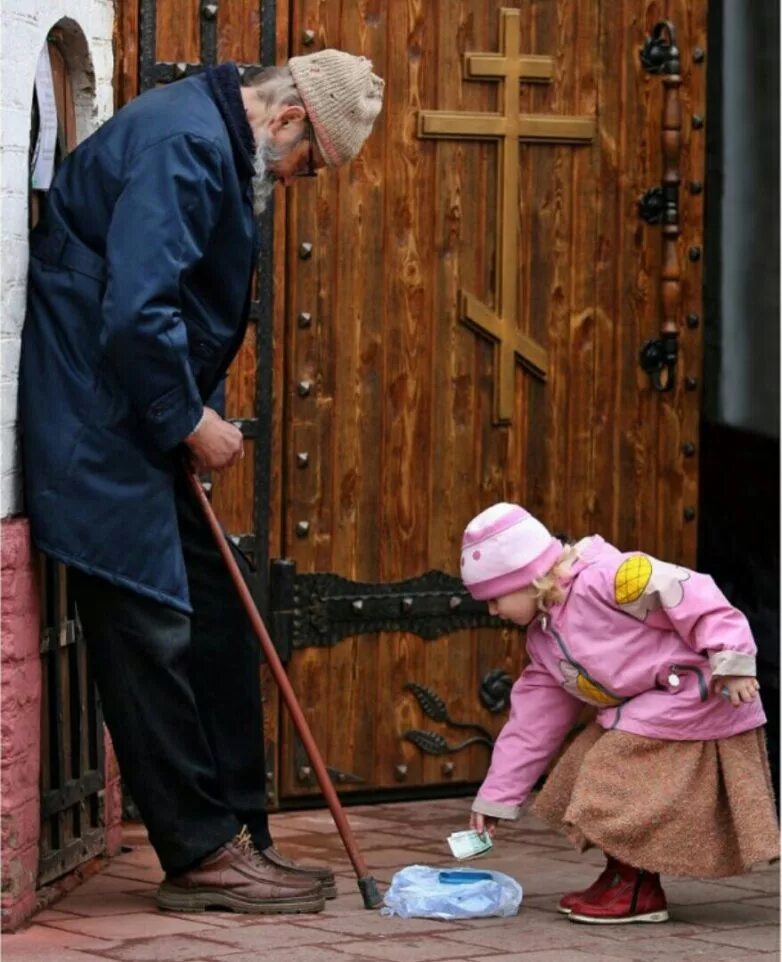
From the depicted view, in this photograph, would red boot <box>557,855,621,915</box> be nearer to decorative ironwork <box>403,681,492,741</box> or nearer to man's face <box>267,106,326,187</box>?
decorative ironwork <box>403,681,492,741</box>

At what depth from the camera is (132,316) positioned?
14.9 ft

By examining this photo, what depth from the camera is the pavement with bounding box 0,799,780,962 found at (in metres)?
4.49

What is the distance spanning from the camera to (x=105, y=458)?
4.71m

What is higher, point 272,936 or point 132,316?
point 132,316

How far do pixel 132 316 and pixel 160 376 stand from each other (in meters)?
0.14

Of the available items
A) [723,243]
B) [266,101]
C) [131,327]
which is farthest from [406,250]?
[131,327]

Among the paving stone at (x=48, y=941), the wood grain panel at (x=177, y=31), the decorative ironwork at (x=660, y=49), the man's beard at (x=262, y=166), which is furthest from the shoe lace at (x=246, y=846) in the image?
the decorative ironwork at (x=660, y=49)

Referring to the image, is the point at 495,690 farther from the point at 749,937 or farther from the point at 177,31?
the point at 177,31

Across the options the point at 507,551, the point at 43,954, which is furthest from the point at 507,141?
the point at 43,954

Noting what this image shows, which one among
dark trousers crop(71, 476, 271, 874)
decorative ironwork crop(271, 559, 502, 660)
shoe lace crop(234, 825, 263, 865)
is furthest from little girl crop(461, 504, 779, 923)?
decorative ironwork crop(271, 559, 502, 660)

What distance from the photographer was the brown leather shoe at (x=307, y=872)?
5004mm

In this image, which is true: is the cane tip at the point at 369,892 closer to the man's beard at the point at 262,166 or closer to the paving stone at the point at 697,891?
the paving stone at the point at 697,891

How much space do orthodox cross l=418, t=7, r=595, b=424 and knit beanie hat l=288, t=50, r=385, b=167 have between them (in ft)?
4.13

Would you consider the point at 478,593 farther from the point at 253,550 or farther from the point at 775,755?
the point at 775,755
